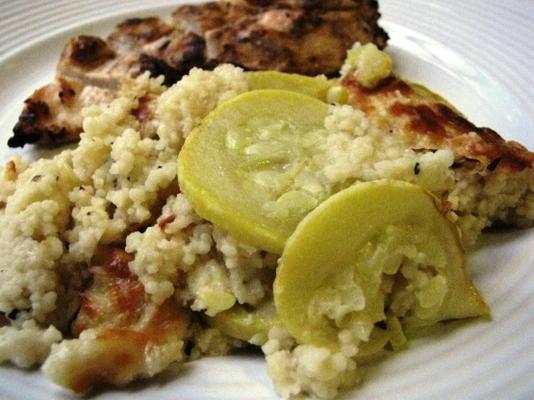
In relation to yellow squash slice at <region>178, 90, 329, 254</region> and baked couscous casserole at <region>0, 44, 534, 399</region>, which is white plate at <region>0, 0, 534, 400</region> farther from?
yellow squash slice at <region>178, 90, 329, 254</region>

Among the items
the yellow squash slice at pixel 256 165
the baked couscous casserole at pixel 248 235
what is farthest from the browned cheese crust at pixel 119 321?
the yellow squash slice at pixel 256 165

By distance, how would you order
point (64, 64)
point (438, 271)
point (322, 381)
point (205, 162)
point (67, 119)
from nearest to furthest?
point (322, 381) < point (438, 271) < point (205, 162) < point (67, 119) < point (64, 64)

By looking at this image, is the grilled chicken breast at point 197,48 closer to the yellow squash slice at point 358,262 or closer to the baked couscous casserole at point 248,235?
the baked couscous casserole at point 248,235

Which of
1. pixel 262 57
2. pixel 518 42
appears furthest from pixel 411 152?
pixel 518 42

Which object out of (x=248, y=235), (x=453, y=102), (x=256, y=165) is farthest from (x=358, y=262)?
(x=453, y=102)

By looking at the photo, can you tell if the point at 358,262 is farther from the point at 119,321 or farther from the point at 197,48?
the point at 197,48

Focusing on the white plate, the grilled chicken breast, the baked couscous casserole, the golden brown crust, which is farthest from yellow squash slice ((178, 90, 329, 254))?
the grilled chicken breast

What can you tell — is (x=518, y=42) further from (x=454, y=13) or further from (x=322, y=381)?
(x=322, y=381)
